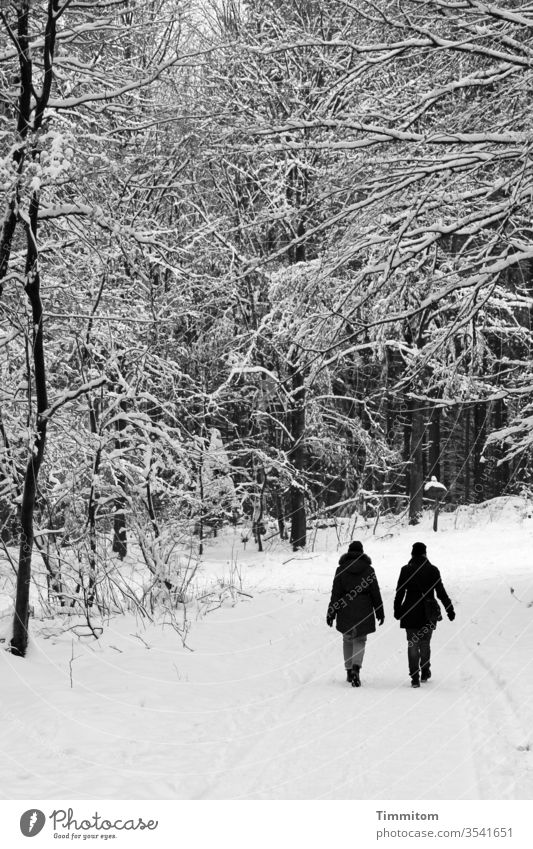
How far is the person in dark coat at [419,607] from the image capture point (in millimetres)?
9242

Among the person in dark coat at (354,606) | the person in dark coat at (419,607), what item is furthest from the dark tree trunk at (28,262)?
the person in dark coat at (419,607)

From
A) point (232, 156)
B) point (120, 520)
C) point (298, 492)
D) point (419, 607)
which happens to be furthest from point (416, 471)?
point (232, 156)

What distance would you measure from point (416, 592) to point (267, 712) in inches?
101

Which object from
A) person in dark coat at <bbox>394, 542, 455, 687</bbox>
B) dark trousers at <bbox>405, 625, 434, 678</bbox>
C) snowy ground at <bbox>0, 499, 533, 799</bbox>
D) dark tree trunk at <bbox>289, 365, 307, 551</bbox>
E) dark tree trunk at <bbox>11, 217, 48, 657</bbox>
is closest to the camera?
snowy ground at <bbox>0, 499, 533, 799</bbox>

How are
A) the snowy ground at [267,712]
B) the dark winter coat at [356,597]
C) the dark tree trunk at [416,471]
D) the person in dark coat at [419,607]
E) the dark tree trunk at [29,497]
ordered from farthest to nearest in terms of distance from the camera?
1. the dark tree trunk at [416,471]
2. the dark winter coat at [356,597]
3. the person in dark coat at [419,607]
4. the dark tree trunk at [29,497]
5. the snowy ground at [267,712]

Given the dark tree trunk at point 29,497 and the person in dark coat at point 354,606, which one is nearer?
the dark tree trunk at point 29,497

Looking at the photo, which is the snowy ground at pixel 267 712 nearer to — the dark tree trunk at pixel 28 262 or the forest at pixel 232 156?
the dark tree trunk at pixel 28 262

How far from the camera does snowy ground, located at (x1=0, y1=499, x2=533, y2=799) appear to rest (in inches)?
229

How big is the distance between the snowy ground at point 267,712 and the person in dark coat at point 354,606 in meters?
0.39

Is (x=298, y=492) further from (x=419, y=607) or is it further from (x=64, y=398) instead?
(x=64, y=398)

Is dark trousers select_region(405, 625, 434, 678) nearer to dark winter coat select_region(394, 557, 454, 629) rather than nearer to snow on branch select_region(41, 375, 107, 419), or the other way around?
dark winter coat select_region(394, 557, 454, 629)

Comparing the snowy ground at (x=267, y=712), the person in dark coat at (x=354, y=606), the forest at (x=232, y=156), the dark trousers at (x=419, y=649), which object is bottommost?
the snowy ground at (x=267, y=712)

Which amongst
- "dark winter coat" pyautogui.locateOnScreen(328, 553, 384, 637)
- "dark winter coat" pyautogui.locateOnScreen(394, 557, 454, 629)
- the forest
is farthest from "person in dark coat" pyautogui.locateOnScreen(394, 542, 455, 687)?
the forest
